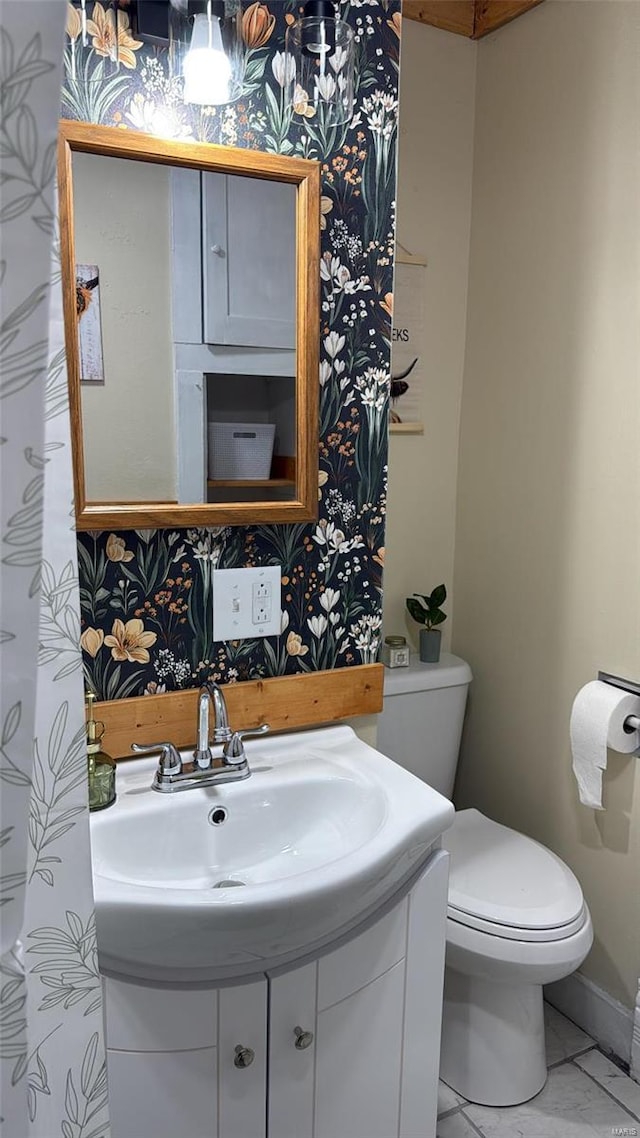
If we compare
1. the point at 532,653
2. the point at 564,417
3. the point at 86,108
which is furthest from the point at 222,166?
the point at 532,653

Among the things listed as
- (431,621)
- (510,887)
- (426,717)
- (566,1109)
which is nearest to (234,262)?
(431,621)

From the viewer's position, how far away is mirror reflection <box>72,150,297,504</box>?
1.23 metres

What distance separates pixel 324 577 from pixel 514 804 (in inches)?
41.0

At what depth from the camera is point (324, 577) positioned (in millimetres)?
1483

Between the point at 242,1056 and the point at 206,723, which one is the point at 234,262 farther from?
the point at 242,1056

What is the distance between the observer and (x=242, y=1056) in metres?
1.16

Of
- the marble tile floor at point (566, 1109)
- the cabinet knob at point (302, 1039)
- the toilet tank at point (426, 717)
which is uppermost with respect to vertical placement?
the toilet tank at point (426, 717)

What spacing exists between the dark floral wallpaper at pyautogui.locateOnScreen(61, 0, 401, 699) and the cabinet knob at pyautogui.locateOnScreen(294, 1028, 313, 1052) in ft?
1.79

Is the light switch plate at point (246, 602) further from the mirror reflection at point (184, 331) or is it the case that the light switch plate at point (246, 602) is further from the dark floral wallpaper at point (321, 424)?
the mirror reflection at point (184, 331)

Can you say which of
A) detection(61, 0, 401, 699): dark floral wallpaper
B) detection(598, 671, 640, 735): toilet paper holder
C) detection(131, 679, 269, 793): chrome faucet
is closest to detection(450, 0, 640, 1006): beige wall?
detection(598, 671, 640, 735): toilet paper holder

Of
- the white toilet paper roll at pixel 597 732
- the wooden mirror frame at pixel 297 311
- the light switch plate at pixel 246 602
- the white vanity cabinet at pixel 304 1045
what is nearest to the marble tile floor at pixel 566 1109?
the white vanity cabinet at pixel 304 1045

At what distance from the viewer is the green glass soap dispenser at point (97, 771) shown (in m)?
1.21

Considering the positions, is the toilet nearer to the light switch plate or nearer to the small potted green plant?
the small potted green plant

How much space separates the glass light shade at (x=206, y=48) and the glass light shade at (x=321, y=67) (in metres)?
0.10
